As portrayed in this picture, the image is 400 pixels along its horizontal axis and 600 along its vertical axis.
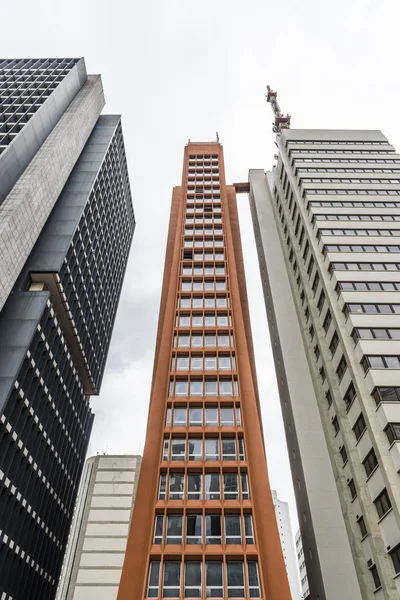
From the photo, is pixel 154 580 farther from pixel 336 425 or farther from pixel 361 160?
pixel 361 160

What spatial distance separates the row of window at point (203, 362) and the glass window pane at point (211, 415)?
4719 mm

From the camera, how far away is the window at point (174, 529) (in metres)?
30.3

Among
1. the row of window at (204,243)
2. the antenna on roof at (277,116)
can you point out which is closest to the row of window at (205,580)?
the row of window at (204,243)

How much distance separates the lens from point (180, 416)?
3941cm

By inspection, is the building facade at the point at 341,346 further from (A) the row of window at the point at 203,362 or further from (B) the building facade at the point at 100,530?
(B) the building facade at the point at 100,530

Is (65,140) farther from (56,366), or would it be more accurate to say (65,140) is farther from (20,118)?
(56,366)

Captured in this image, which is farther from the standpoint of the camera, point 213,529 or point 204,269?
point 204,269

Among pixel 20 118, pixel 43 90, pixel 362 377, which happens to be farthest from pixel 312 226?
pixel 43 90

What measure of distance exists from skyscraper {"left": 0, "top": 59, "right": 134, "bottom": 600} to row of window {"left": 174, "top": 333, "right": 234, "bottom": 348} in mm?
16055

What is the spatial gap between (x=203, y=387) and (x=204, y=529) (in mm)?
13516

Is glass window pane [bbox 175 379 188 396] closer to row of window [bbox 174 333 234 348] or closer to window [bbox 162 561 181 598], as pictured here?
row of window [bbox 174 333 234 348]

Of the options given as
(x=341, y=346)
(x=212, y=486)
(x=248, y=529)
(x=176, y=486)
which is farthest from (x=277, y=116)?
(x=248, y=529)

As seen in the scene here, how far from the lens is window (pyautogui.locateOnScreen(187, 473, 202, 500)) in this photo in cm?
3316

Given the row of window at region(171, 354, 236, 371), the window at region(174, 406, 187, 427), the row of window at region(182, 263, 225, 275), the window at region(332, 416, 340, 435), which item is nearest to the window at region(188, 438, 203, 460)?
the window at region(174, 406, 187, 427)
